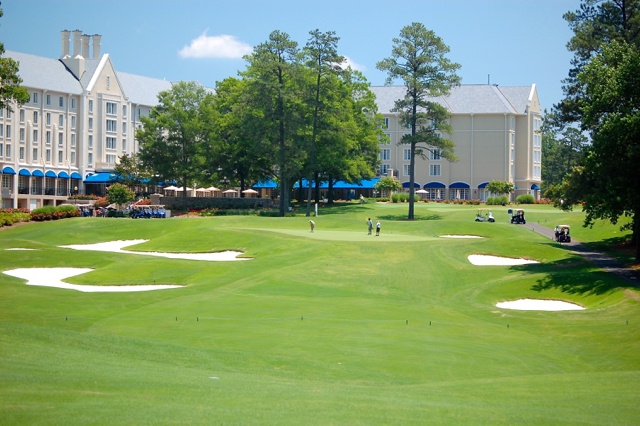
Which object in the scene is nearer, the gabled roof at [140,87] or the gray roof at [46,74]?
the gray roof at [46,74]

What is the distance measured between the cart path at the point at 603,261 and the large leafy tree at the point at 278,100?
89.5 ft

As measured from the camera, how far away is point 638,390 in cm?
1292

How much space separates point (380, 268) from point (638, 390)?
66.2 feet

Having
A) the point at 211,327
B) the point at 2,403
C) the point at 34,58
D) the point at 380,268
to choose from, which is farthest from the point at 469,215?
the point at 34,58

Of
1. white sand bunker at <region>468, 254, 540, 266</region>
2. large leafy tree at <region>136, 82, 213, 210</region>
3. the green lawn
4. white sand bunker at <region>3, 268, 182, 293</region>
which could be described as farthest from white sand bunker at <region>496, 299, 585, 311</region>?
large leafy tree at <region>136, 82, 213, 210</region>

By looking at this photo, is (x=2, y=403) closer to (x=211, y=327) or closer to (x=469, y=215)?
(x=211, y=327)

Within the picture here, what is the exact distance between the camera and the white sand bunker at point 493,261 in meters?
35.7

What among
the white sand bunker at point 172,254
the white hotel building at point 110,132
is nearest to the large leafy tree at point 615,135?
the white sand bunker at point 172,254

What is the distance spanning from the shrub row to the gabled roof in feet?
179

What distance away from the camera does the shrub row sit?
58.5m

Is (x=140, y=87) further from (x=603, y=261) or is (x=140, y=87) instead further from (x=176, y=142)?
(x=603, y=261)

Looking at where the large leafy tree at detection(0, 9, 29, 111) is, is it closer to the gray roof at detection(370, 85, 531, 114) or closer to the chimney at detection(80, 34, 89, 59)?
the gray roof at detection(370, 85, 531, 114)

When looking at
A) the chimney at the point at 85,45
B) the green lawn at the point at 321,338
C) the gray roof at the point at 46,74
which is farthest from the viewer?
the chimney at the point at 85,45

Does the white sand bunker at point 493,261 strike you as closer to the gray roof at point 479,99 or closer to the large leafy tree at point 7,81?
the large leafy tree at point 7,81
